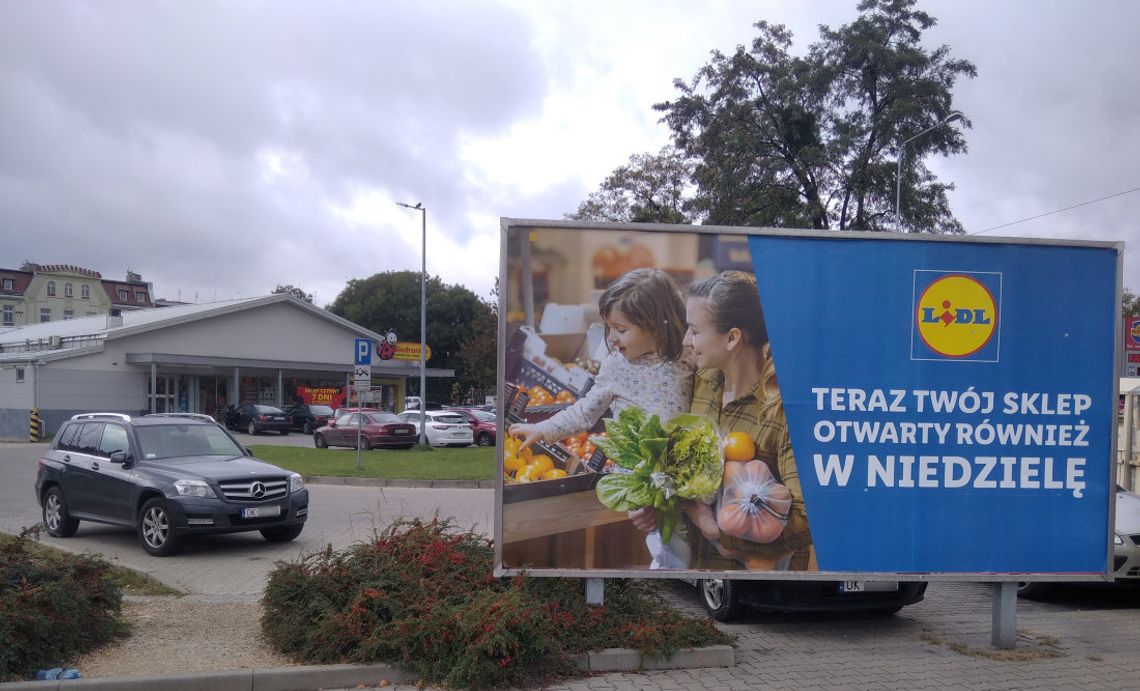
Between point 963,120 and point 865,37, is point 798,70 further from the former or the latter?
point 963,120

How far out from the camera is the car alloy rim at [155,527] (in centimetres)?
1055

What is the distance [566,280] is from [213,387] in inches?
1780

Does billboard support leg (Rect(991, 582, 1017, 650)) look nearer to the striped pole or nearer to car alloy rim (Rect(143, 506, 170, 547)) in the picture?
car alloy rim (Rect(143, 506, 170, 547))

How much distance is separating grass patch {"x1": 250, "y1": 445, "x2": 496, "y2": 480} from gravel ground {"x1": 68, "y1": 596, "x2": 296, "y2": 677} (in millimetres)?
12425

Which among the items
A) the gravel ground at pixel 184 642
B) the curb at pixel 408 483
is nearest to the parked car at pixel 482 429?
the curb at pixel 408 483

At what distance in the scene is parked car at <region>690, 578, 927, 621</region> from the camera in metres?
7.37

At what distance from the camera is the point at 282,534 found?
38.7 feet

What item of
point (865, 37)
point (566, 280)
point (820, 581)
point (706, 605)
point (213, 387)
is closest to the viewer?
point (566, 280)

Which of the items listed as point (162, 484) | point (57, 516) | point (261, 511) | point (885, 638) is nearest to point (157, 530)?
point (162, 484)

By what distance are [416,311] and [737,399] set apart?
71639 millimetres

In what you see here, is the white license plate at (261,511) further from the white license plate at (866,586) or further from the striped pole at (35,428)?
the striped pole at (35,428)

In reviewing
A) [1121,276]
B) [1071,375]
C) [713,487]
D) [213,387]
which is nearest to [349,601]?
[713,487]

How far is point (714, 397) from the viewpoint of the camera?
21.9 feet

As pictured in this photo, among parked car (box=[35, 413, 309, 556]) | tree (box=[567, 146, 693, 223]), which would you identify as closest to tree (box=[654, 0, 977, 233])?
tree (box=[567, 146, 693, 223])
